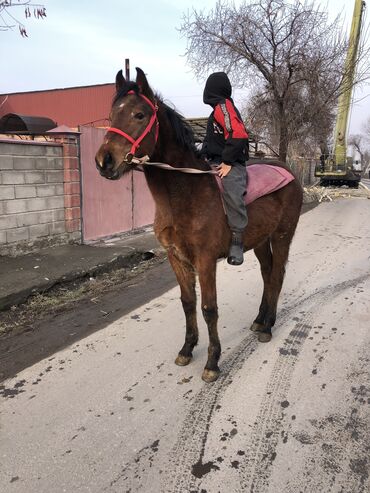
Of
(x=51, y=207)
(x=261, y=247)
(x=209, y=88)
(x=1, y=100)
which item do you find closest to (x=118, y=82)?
(x=209, y=88)

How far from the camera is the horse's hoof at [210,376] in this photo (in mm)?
3029

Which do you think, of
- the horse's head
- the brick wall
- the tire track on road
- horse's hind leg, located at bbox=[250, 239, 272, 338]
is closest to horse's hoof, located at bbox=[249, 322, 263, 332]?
horse's hind leg, located at bbox=[250, 239, 272, 338]

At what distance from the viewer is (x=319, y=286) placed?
5.19 meters

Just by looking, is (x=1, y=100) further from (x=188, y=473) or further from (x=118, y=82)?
(x=188, y=473)

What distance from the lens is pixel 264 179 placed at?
351 centimetres

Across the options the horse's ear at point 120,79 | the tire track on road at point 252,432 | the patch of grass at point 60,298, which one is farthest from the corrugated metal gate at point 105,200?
the tire track on road at point 252,432

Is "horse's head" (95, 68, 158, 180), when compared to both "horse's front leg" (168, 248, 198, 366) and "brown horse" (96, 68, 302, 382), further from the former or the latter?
"horse's front leg" (168, 248, 198, 366)

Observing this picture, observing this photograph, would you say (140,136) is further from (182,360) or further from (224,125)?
(182,360)

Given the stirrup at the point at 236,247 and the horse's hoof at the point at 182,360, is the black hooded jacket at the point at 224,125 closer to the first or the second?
the stirrup at the point at 236,247

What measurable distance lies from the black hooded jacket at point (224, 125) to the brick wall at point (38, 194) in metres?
3.72

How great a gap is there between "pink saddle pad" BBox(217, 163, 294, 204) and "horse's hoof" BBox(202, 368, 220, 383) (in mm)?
1422

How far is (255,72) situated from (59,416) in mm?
14613

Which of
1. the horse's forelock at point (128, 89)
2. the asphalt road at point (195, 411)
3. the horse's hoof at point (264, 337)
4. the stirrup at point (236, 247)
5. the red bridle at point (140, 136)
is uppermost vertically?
the horse's forelock at point (128, 89)

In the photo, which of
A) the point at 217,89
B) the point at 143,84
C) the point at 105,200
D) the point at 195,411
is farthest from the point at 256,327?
the point at 105,200
